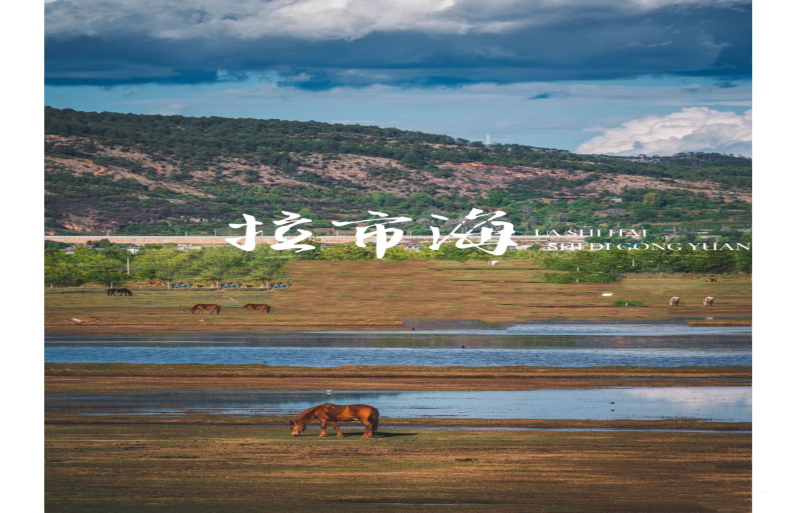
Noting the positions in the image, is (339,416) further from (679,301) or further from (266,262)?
(679,301)

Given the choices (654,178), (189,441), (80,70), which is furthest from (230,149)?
(189,441)

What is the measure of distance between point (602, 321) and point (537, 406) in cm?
1263

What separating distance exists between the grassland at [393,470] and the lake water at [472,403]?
1.55m

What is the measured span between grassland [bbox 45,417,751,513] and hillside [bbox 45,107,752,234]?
56.3ft

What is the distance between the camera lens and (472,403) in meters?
15.6

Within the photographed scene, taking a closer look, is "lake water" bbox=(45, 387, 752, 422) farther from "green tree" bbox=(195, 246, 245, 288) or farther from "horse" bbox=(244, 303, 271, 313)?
"green tree" bbox=(195, 246, 245, 288)

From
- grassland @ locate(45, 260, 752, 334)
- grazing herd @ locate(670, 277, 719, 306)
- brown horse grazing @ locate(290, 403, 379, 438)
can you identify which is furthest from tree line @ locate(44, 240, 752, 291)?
brown horse grazing @ locate(290, 403, 379, 438)

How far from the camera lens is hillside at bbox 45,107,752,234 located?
30.0m

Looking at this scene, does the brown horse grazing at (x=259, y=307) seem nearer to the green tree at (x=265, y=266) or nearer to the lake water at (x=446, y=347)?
the green tree at (x=265, y=266)

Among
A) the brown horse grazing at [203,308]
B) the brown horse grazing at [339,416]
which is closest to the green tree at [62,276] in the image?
the brown horse grazing at [203,308]

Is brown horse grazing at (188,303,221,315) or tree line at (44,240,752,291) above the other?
tree line at (44,240,752,291)

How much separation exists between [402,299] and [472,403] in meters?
13.0

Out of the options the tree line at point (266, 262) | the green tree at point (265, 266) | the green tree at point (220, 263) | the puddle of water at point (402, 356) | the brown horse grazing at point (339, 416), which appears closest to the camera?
the brown horse grazing at point (339, 416)

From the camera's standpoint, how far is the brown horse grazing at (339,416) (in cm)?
1205
